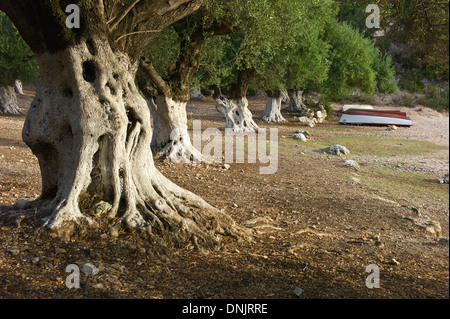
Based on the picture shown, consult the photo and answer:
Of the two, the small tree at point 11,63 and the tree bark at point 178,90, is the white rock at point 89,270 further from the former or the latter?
the small tree at point 11,63

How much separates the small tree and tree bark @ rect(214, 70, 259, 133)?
32.0 ft

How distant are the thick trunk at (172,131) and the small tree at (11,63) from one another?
11.6m

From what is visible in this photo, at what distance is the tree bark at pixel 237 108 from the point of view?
19.4m

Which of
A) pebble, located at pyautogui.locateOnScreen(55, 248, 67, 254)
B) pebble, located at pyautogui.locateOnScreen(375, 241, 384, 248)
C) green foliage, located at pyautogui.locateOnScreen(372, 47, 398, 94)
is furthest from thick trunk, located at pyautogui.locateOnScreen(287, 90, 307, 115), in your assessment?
pebble, located at pyautogui.locateOnScreen(55, 248, 67, 254)

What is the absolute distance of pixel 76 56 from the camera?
202 inches

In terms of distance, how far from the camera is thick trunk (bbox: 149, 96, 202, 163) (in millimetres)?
11711

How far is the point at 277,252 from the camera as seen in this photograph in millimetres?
5504

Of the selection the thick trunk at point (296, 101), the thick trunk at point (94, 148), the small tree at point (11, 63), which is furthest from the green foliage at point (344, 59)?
the thick trunk at point (94, 148)

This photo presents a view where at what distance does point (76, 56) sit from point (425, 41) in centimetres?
462

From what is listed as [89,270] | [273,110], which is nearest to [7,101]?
[273,110]
